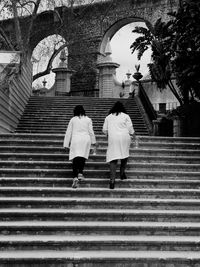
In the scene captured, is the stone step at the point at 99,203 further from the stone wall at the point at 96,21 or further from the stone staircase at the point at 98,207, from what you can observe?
the stone wall at the point at 96,21

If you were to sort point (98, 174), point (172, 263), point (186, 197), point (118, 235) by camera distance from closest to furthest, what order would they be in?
point (172, 263), point (118, 235), point (186, 197), point (98, 174)

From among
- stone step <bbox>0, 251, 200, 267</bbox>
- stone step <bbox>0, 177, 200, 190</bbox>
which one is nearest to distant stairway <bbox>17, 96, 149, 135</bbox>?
stone step <bbox>0, 177, 200, 190</bbox>

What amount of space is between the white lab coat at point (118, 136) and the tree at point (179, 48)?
12.7ft

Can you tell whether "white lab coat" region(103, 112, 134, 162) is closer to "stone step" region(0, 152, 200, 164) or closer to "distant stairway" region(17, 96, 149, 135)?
"stone step" region(0, 152, 200, 164)

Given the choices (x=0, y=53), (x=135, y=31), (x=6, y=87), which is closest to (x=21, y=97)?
(x=0, y=53)

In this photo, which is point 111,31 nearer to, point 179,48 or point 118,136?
point 179,48

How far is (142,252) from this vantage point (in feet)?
20.1

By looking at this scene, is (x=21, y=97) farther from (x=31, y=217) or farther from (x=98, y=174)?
(x=31, y=217)

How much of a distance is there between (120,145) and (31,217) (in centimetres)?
209

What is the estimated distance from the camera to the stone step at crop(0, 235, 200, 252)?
6145mm

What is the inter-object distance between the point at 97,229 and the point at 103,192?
1.20 meters

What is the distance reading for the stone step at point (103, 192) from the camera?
765 centimetres

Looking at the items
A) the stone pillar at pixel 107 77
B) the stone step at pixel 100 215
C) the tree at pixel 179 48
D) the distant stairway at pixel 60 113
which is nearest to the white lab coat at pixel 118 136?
the stone step at pixel 100 215

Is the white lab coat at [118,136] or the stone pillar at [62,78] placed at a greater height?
the stone pillar at [62,78]
